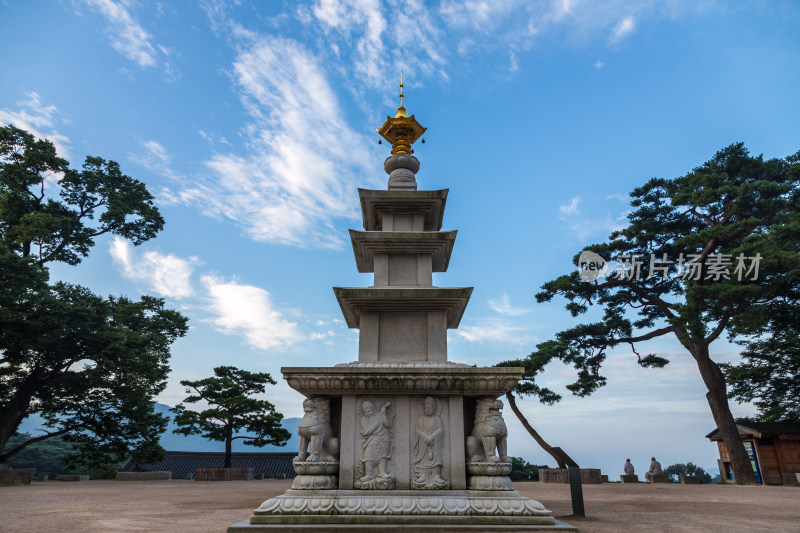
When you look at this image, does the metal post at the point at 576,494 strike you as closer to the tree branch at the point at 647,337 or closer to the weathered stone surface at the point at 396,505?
the weathered stone surface at the point at 396,505

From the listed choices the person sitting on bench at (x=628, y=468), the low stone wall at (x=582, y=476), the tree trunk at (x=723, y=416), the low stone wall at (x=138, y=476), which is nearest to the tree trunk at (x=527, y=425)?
the low stone wall at (x=582, y=476)

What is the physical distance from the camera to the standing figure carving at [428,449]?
762cm

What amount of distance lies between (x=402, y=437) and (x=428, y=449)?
49 cm

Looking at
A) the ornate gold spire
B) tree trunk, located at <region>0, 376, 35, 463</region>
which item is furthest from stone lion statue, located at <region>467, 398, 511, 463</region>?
tree trunk, located at <region>0, 376, 35, 463</region>

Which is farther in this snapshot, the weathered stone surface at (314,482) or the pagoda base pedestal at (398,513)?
the weathered stone surface at (314,482)

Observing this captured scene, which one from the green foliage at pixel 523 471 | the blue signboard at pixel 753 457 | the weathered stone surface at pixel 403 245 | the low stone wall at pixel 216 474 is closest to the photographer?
the weathered stone surface at pixel 403 245

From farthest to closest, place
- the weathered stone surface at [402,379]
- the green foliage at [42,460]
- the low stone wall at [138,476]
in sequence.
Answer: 1. the green foliage at [42,460]
2. the low stone wall at [138,476]
3. the weathered stone surface at [402,379]

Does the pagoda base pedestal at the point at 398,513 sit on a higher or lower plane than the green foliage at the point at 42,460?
higher

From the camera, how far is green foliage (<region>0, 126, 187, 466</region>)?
21109 millimetres

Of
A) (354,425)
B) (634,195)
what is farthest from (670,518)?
(634,195)

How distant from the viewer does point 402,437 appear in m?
7.94

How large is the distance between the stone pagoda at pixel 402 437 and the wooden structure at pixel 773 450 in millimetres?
22259

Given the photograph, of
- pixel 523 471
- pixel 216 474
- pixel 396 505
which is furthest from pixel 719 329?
pixel 216 474

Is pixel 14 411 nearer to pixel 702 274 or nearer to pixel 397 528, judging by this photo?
pixel 397 528
